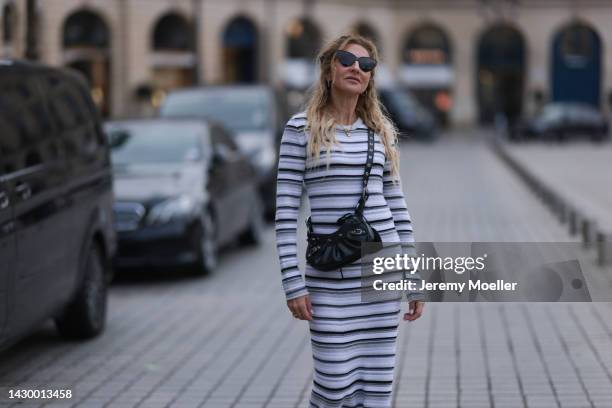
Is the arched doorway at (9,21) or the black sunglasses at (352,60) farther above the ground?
the black sunglasses at (352,60)

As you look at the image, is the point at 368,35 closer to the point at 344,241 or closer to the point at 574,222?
the point at 574,222

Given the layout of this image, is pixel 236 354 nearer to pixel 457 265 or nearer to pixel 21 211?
pixel 21 211

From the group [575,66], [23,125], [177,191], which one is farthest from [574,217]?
[575,66]

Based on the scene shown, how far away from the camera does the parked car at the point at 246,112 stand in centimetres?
1819

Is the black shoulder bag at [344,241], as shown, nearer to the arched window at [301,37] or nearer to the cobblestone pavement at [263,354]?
the cobblestone pavement at [263,354]

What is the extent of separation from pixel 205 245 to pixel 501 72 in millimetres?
51623

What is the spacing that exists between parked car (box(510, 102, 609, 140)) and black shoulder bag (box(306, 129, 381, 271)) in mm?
45650

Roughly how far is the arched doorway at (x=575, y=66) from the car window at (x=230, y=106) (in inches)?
1686

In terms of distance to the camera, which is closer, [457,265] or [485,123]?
[457,265]

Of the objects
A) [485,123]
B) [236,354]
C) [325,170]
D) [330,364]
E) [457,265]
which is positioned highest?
[325,170]

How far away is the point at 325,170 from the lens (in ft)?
15.3

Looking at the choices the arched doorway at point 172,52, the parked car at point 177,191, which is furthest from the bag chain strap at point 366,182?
the arched doorway at point 172,52

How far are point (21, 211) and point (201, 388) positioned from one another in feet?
4.83

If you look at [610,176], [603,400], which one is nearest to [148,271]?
[603,400]
